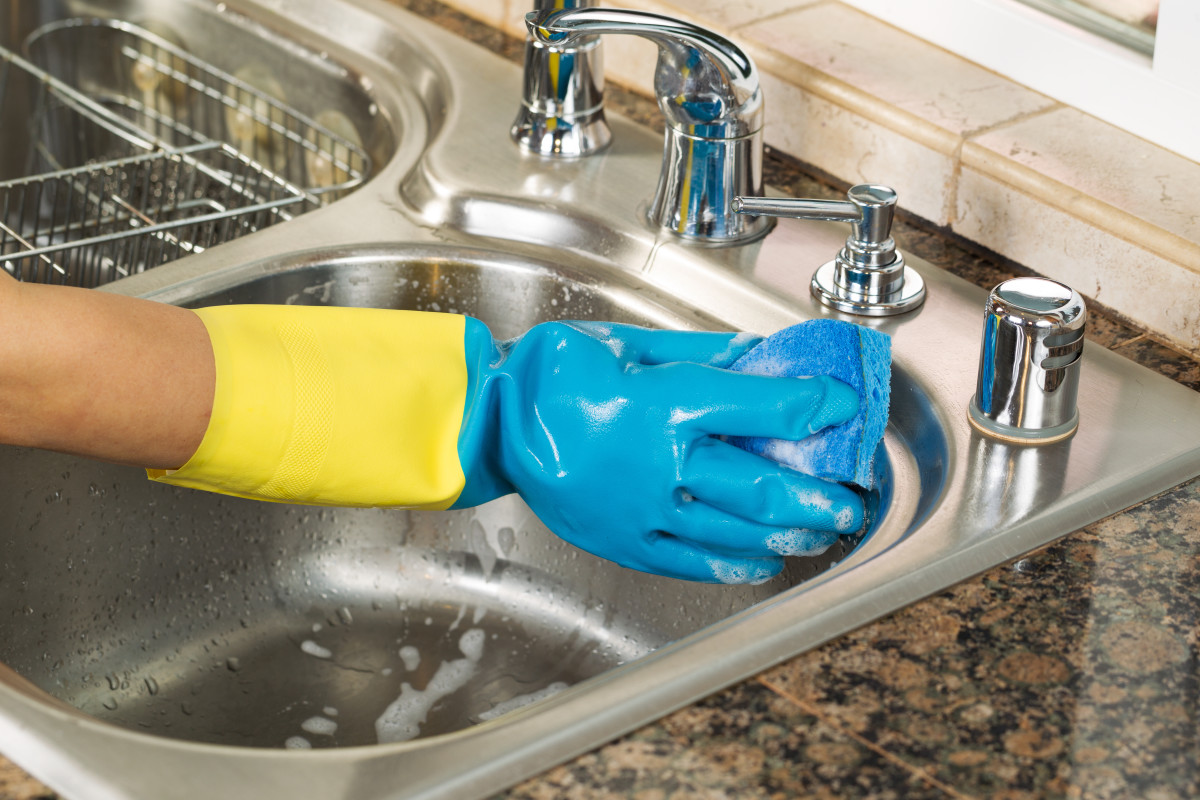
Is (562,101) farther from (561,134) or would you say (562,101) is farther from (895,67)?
(895,67)

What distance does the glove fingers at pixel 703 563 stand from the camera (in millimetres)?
851

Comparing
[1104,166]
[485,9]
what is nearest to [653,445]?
[1104,166]

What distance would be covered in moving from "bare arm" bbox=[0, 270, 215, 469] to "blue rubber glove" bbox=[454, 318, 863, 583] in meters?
0.18

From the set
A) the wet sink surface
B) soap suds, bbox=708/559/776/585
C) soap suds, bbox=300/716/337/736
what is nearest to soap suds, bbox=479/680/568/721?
the wet sink surface

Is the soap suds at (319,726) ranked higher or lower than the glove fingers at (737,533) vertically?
lower

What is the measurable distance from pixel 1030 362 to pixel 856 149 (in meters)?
0.37

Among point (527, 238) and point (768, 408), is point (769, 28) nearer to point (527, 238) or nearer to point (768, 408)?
point (527, 238)

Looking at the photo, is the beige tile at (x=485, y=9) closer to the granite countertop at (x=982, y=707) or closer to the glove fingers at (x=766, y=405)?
the glove fingers at (x=766, y=405)

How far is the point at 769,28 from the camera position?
3.96 ft

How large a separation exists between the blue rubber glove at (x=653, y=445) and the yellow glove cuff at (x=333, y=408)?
0.9 inches

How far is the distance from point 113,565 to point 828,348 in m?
0.57

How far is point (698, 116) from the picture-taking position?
0.98 m

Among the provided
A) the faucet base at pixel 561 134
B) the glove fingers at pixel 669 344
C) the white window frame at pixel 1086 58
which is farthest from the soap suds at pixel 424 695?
the white window frame at pixel 1086 58

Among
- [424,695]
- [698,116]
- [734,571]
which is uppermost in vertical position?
[698,116]
